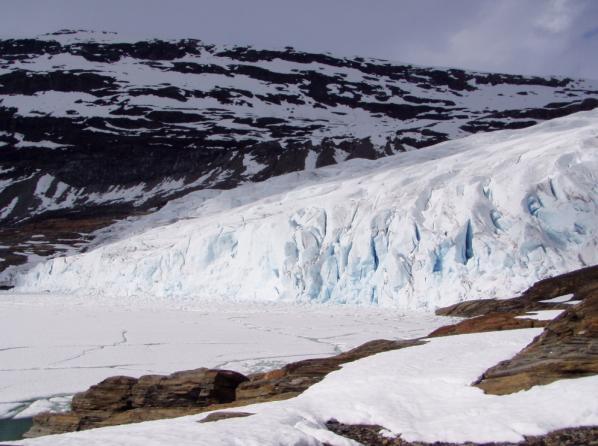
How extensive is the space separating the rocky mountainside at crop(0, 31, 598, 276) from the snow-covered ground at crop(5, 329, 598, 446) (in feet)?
142

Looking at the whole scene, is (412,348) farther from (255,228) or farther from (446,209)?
(255,228)

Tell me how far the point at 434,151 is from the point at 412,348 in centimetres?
2407

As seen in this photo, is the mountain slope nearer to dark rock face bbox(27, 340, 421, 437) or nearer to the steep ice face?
the steep ice face

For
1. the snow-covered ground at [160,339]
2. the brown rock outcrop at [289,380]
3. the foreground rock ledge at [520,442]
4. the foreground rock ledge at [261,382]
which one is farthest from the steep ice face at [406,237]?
the foreground rock ledge at [520,442]

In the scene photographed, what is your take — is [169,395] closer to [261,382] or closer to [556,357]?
[261,382]

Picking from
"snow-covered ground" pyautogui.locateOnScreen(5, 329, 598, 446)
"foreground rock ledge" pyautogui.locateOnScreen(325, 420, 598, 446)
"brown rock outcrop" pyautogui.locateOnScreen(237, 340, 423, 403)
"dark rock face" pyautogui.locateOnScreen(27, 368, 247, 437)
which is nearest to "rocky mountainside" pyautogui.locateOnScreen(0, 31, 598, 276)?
"dark rock face" pyautogui.locateOnScreen(27, 368, 247, 437)

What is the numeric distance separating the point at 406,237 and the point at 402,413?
14.4 metres

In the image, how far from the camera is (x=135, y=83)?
109375 millimetres

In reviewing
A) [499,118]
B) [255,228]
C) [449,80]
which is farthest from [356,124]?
[255,228]

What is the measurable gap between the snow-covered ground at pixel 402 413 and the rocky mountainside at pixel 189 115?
43.2m

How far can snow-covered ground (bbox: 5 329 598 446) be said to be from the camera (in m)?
4.94

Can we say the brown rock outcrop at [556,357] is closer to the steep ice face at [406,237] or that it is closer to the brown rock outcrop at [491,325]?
the brown rock outcrop at [491,325]

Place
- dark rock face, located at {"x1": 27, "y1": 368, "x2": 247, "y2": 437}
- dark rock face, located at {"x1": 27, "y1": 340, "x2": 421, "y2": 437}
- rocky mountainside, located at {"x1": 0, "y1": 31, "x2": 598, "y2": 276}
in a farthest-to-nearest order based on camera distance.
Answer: rocky mountainside, located at {"x1": 0, "y1": 31, "x2": 598, "y2": 276} → dark rock face, located at {"x1": 27, "y1": 368, "x2": 247, "y2": 437} → dark rock face, located at {"x1": 27, "y1": 340, "x2": 421, "y2": 437}

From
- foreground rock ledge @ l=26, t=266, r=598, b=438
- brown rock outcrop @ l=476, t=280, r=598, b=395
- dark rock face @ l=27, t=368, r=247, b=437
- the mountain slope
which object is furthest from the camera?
the mountain slope
